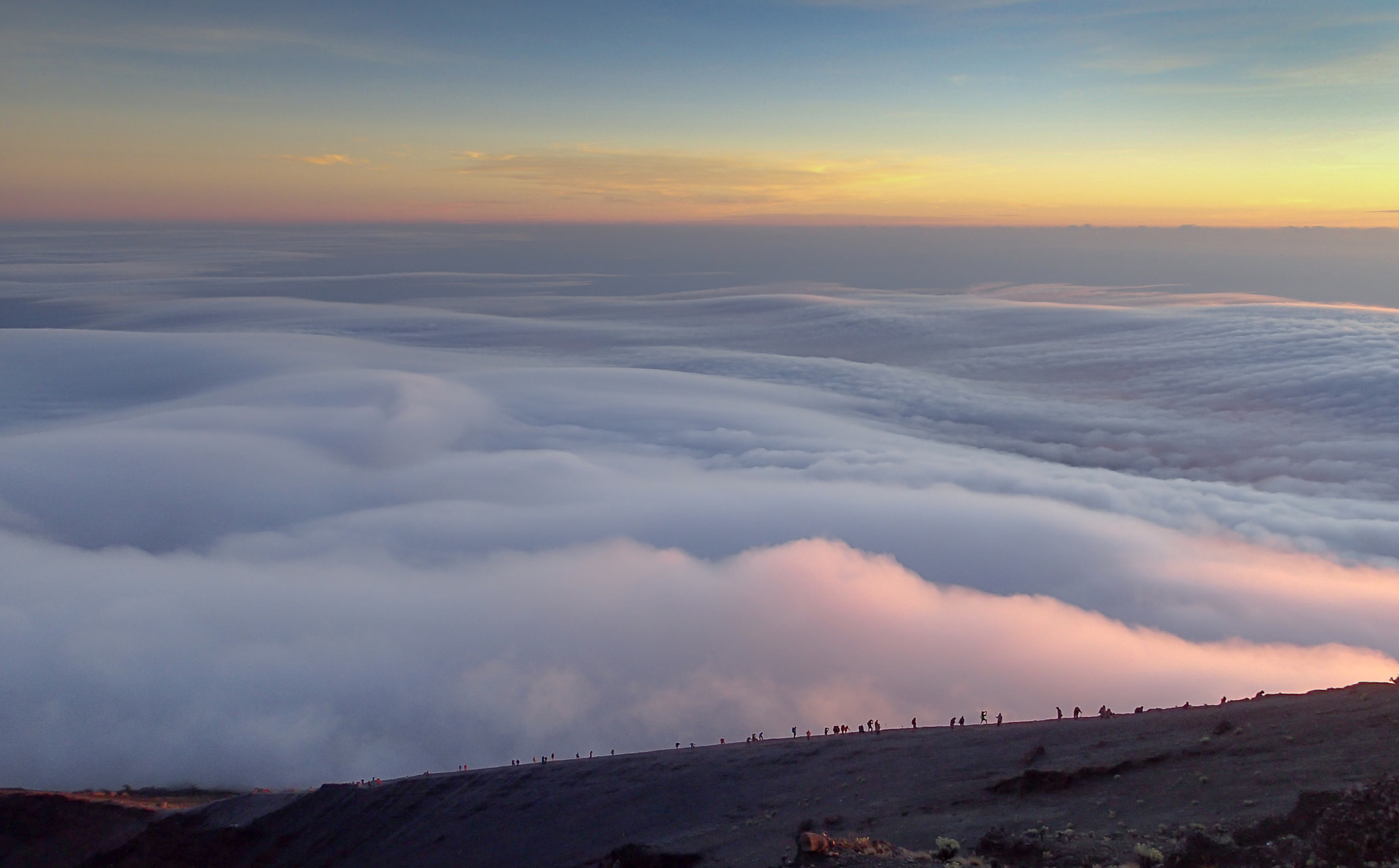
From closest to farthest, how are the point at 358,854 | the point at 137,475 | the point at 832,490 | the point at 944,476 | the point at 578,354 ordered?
the point at 358,854 → the point at 832,490 → the point at 944,476 → the point at 137,475 → the point at 578,354

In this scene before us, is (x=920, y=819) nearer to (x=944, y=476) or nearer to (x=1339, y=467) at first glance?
(x=944, y=476)

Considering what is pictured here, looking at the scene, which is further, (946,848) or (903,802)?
(903,802)

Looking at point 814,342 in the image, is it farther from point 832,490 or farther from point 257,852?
point 257,852

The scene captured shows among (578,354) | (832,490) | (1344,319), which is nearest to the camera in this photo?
(832,490)

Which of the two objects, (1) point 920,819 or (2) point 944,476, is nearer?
(1) point 920,819

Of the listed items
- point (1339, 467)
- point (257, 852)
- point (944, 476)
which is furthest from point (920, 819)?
point (1339, 467)

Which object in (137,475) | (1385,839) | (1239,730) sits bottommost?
(137,475)

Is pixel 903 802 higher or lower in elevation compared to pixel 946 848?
lower

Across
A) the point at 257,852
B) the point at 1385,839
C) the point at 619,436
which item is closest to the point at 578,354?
the point at 619,436

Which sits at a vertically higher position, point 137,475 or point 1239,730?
point 1239,730
